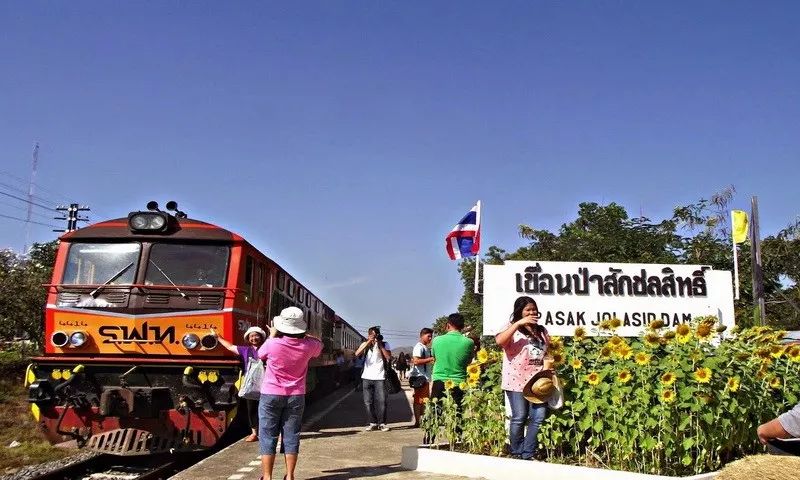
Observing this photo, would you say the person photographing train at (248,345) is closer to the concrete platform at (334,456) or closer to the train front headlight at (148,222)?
the concrete platform at (334,456)

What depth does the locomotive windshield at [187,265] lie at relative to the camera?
32.6ft

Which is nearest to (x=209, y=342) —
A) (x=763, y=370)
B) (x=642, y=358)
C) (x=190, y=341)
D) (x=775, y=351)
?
(x=190, y=341)

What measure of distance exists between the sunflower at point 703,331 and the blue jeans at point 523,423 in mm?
1529

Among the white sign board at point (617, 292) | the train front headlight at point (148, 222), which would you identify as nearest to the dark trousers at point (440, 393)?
the white sign board at point (617, 292)

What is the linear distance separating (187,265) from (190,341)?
3.79ft

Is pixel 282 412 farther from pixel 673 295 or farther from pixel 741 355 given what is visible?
pixel 673 295

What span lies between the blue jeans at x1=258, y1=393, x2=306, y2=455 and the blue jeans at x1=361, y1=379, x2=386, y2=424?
460 centimetres

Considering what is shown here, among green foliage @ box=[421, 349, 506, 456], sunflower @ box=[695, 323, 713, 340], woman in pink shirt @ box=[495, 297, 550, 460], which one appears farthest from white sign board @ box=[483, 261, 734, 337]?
sunflower @ box=[695, 323, 713, 340]

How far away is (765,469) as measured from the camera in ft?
13.9

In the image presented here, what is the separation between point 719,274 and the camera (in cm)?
1023

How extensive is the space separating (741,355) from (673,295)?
3.57 meters

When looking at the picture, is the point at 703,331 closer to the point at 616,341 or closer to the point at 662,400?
the point at 616,341

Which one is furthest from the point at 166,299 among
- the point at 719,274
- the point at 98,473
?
the point at 719,274

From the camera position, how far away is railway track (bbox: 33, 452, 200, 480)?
918cm
